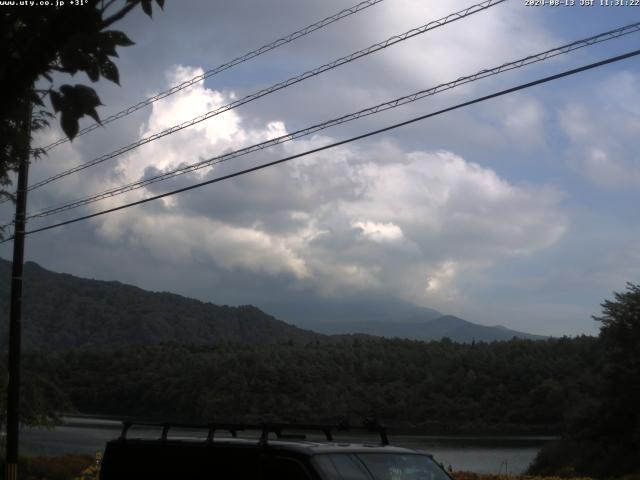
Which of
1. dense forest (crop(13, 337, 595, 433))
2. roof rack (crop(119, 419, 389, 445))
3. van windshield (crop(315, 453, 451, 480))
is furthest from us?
dense forest (crop(13, 337, 595, 433))

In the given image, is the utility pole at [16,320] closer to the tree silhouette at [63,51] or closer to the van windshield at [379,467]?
the van windshield at [379,467]

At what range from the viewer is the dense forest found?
34.1 meters

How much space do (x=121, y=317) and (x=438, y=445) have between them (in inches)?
4920

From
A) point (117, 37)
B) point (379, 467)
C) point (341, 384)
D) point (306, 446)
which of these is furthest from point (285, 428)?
point (341, 384)

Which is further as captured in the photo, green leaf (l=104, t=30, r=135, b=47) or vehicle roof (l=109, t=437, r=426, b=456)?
vehicle roof (l=109, t=437, r=426, b=456)

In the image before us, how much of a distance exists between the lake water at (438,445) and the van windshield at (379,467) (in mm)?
13176

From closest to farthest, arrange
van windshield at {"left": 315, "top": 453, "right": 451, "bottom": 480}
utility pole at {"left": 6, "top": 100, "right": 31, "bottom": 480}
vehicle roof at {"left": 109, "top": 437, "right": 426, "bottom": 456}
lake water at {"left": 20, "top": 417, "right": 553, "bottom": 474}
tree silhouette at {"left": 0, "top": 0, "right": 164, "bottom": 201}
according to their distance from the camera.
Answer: tree silhouette at {"left": 0, "top": 0, "right": 164, "bottom": 201} → van windshield at {"left": 315, "top": 453, "right": 451, "bottom": 480} → vehicle roof at {"left": 109, "top": 437, "right": 426, "bottom": 456} → utility pole at {"left": 6, "top": 100, "right": 31, "bottom": 480} → lake water at {"left": 20, "top": 417, "right": 553, "bottom": 474}

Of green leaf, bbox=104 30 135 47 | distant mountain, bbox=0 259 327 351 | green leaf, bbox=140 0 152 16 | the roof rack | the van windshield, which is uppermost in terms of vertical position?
distant mountain, bbox=0 259 327 351

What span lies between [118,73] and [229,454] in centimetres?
444

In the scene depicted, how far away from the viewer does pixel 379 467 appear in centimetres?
725

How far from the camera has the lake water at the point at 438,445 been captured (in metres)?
23.9

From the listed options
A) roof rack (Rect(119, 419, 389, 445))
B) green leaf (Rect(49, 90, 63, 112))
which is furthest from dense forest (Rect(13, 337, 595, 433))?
green leaf (Rect(49, 90, 63, 112))

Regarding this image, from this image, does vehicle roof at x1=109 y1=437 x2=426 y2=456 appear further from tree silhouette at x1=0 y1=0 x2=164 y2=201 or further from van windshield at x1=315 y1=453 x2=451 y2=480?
tree silhouette at x1=0 y1=0 x2=164 y2=201

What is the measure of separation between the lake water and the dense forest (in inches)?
53.8
